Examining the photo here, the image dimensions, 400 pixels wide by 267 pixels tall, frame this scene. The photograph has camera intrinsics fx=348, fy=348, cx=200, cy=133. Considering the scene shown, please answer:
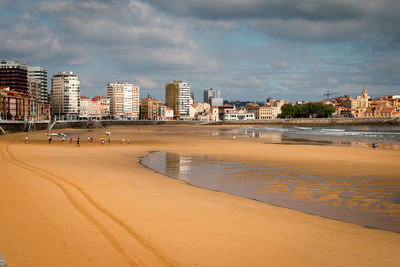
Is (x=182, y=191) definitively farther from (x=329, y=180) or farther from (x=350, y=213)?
(x=329, y=180)

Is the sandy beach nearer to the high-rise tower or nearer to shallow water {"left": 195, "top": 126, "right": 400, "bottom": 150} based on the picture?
shallow water {"left": 195, "top": 126, "right": 400, "bottom": 150}

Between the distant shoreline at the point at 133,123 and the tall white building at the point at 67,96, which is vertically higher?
the tall white building at the point at 67,96

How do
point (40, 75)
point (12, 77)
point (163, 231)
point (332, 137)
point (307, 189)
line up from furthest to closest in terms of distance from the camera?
1. point (40, 75)
2. point (12, 77)
3. point (332, 137)
4. point (307, 189)
5. point (163, 231)

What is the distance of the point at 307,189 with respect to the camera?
54.2 ft

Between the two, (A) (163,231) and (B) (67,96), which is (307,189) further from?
(B) (67,96)

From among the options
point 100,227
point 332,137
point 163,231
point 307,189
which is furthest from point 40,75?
point 163,231

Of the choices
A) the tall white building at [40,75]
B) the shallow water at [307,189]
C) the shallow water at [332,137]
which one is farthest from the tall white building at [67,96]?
the shallow water at [307,189]

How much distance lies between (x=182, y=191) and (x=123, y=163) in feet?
35.4

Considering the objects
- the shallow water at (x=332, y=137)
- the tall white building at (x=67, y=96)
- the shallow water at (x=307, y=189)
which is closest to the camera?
the shallow water at (x=307, y=189)

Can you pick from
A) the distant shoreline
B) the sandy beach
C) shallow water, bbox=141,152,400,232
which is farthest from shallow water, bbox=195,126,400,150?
the distant shoreline

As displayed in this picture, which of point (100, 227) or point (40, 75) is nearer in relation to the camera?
point (100, 227)

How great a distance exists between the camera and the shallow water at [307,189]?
12.3 meters

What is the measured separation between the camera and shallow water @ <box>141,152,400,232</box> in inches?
486

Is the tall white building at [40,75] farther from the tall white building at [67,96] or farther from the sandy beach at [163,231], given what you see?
the sandy beach at [163,231]
